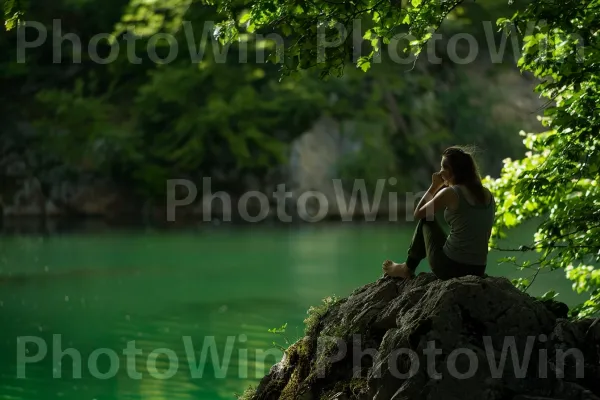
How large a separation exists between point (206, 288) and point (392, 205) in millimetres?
16122

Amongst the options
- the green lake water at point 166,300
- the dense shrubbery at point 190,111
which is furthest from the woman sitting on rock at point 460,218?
the dense shrubbery at point 190,111

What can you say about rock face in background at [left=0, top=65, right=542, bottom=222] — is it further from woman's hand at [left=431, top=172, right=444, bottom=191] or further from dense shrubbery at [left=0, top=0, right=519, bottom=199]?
woman's hand at [left=431, top=172, right=444, bottom=191]

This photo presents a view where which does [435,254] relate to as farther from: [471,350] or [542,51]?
[542,51]

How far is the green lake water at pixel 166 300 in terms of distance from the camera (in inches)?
401

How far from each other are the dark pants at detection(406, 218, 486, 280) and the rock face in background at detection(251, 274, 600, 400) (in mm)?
204

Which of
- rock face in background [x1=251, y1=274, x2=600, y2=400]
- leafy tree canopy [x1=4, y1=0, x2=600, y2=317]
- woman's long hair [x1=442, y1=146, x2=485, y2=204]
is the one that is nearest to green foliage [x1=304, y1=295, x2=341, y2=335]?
rock face in background [x1=251, y1=274, x2=600, y2=400]

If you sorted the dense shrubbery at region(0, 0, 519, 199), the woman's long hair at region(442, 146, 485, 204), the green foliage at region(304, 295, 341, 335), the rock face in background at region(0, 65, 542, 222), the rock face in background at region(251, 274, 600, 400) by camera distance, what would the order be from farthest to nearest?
the dense shrubbery at region(0, 0, 519, 199) < the rock face in background at region(0, 65, 542, 222) < the green foliage at region(304, 295, 341, 335) < the woman's long hair at region(442, 146, 485, 204) < the rock face in background at region(251, 274, 600, 400)

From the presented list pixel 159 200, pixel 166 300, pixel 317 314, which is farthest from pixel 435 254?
pixel 159 200

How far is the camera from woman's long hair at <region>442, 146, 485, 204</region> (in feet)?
18.2

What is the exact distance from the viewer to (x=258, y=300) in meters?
15.8

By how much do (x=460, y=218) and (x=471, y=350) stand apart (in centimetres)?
113

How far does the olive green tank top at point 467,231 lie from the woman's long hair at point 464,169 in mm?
62

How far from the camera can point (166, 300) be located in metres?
15.8

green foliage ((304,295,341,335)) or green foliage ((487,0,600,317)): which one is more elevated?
green foliage ((487,0,600,317))
